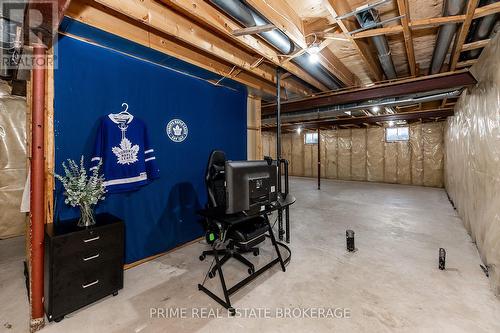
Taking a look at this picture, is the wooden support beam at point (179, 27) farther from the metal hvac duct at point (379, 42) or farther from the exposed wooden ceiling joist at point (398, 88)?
the exposed wooden ceiling joist at point (398, 88)

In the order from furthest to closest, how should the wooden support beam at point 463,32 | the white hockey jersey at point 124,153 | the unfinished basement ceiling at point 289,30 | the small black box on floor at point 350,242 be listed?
1. the small black box on floor at point 350,242
2. the white hockey jersey at point 124,153
3. the unfinished basement ceiling at point 289,30
4. the wooden support beam at point 463,32

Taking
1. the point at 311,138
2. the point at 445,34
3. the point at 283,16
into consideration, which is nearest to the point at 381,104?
the point at 445,34

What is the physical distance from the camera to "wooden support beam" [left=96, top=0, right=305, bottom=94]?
1.71m

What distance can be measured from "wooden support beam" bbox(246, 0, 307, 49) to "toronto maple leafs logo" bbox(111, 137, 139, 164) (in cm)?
164

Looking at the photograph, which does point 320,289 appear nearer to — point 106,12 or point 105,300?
point 105,300

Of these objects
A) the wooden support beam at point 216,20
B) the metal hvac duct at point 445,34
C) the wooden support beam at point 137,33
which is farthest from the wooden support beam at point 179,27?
the metal hvac duct at point 445,34

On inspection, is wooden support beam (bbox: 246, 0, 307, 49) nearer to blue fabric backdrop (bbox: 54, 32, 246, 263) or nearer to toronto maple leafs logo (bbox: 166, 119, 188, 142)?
blue fabric backdrop (bbox: 54, 32, 246, 263)

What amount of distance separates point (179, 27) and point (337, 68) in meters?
2.10

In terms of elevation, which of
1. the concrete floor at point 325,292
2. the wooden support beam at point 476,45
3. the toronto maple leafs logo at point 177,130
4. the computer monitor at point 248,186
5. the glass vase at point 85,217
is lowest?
the concrete floor at point 325,292

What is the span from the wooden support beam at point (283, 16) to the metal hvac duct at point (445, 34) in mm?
1085

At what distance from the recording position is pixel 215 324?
1.58 m

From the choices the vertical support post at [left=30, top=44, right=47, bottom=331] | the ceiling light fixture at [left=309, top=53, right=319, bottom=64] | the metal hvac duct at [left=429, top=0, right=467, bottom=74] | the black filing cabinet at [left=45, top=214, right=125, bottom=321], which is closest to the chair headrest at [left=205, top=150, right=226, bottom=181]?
→ the black filing cabinet at [left=45, top=214, right=125, bottom=321]

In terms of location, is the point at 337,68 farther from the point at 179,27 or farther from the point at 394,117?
the point at 394,117

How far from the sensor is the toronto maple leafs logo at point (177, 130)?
273 cm
